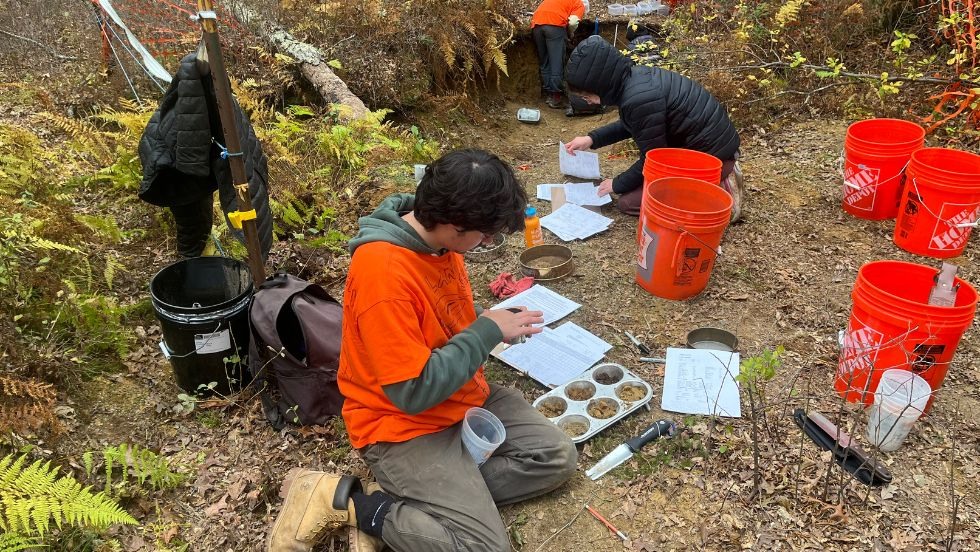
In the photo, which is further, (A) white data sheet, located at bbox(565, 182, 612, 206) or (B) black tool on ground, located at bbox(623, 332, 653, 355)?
(A) white data sheet, located at bbox(565, 182, 612, 206)

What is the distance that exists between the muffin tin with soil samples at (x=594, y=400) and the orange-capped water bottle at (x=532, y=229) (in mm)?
1275

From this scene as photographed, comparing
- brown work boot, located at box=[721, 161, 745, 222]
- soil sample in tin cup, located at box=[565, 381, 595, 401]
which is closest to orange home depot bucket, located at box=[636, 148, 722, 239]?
brown work boot, located at box=[721, 161, 745, 222]

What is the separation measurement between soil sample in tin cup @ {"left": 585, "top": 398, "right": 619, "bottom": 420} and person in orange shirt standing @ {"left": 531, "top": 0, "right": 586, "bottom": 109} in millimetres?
6312

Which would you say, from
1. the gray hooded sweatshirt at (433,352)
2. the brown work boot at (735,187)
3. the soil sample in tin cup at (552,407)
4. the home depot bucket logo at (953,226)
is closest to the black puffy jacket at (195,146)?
the gray hooded sweatshirt at (433,352)

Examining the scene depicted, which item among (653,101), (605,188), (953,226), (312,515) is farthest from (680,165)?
(312,515)

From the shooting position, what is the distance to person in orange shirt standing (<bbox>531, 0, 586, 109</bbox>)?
321 inches

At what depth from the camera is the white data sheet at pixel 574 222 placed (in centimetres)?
473

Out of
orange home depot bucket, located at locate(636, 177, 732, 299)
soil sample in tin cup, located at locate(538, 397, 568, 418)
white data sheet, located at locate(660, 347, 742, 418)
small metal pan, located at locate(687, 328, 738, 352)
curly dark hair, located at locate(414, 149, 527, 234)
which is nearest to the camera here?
curly dark hair, located at locate(414, 149, 527, 234)

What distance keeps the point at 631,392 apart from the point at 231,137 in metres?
2.26

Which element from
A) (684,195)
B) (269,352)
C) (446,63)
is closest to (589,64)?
(684,195)

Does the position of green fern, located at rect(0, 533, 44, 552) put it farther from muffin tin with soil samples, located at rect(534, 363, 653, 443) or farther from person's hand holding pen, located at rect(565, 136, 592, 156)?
person's hand holding pen, located at rect(565, 136, 592, 156)

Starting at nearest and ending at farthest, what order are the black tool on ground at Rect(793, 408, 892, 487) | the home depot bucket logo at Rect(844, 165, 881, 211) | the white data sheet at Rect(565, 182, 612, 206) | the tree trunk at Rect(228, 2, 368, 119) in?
the black tool on ground at Rect(793, 408, 892, 487)
the home depot bucket logo at Rect(844, 165, 881, 211)
the white data sheet at Rect(565, 182, 612, 206)
the tree trunk at Rect(228, 2, 368, 119)

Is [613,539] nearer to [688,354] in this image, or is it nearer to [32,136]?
[688,354]

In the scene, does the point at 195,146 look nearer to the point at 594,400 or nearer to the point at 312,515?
the point at 312,515
